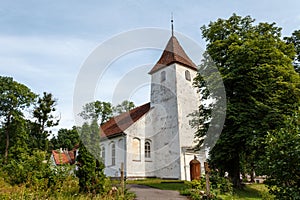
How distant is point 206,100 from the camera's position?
1541cm

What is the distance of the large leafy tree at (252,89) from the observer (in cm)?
1152

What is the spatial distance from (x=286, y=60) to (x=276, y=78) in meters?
1.74

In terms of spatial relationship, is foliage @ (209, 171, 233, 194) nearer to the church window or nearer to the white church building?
the white church building

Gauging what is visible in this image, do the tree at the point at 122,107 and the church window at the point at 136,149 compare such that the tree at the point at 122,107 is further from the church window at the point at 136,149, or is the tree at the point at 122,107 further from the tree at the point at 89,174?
the tree at the point at 89,174

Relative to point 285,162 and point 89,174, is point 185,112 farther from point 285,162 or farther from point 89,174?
point 285,162

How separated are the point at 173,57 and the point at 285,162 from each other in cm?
1806

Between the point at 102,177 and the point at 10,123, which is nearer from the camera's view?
the point at 102,177

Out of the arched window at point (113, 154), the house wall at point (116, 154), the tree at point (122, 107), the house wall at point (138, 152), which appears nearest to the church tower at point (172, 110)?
the house wall at point (138, 152)

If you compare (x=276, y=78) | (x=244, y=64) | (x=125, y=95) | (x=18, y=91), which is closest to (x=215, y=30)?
(x=244, y=64)

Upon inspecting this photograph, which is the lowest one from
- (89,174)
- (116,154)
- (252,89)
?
(89,174)

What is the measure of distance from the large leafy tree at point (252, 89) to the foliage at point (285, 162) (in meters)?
4.59

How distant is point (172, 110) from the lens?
2170 cm

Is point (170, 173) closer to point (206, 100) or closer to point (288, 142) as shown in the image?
point (206, 100)

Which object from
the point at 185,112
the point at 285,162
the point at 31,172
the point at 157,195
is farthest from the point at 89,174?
the point at 185,112
